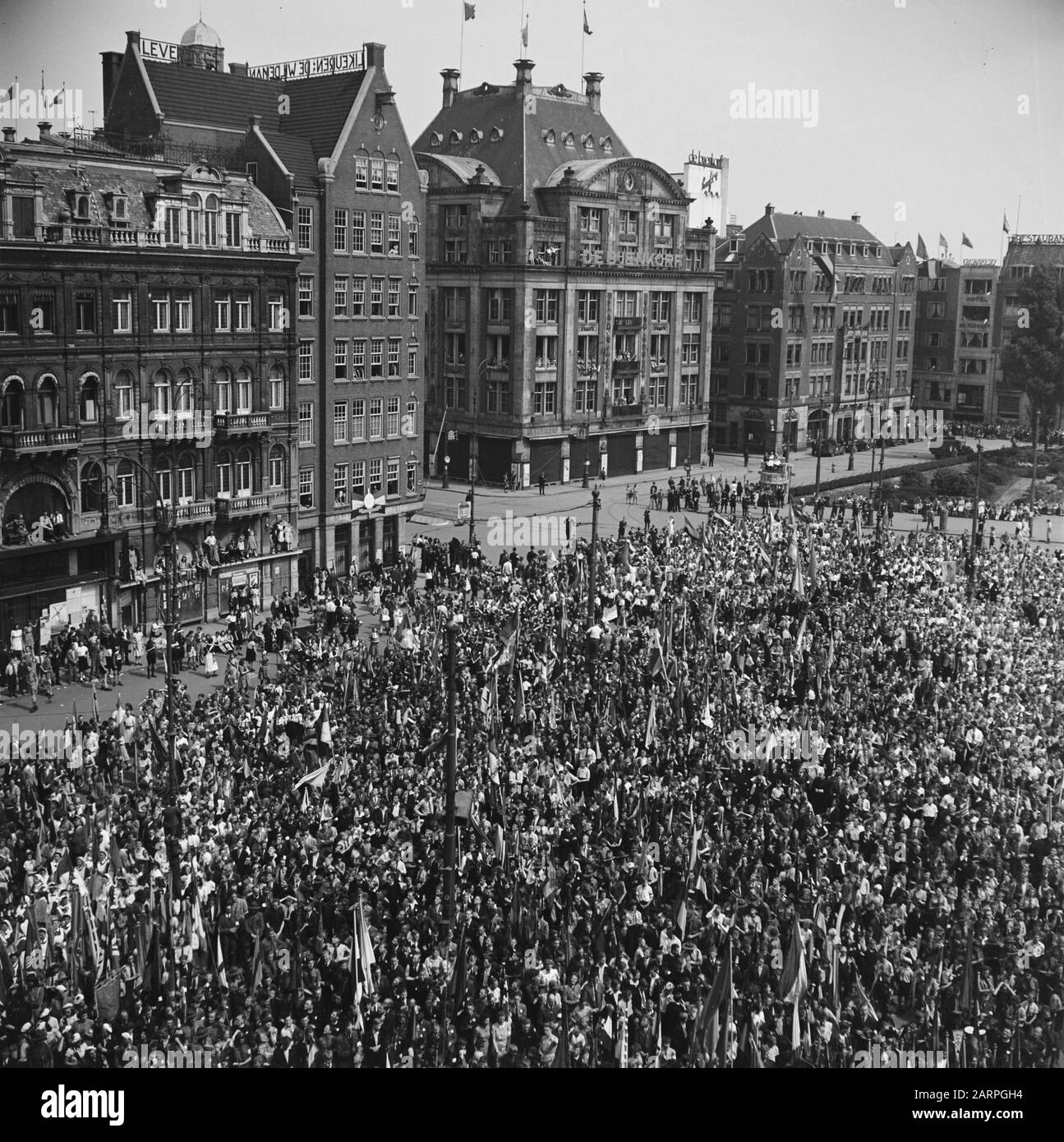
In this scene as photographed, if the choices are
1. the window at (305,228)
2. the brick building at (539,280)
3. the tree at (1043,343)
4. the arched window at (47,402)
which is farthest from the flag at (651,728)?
the tree at (1043,343)

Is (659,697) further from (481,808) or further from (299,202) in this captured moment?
(299,202)

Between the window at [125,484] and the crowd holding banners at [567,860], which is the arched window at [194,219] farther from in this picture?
the crowd holding banners at [567,860]

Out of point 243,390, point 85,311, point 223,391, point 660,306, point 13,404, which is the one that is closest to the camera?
point 13,404

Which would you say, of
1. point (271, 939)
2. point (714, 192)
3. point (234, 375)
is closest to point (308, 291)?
point (234, 375)

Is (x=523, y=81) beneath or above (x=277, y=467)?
above

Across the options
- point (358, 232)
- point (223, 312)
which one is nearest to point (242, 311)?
point (223, 312)

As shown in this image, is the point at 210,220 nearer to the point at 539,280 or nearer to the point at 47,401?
the point at 47,401

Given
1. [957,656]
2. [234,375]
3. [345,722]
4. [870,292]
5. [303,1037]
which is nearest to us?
[303,1037]
